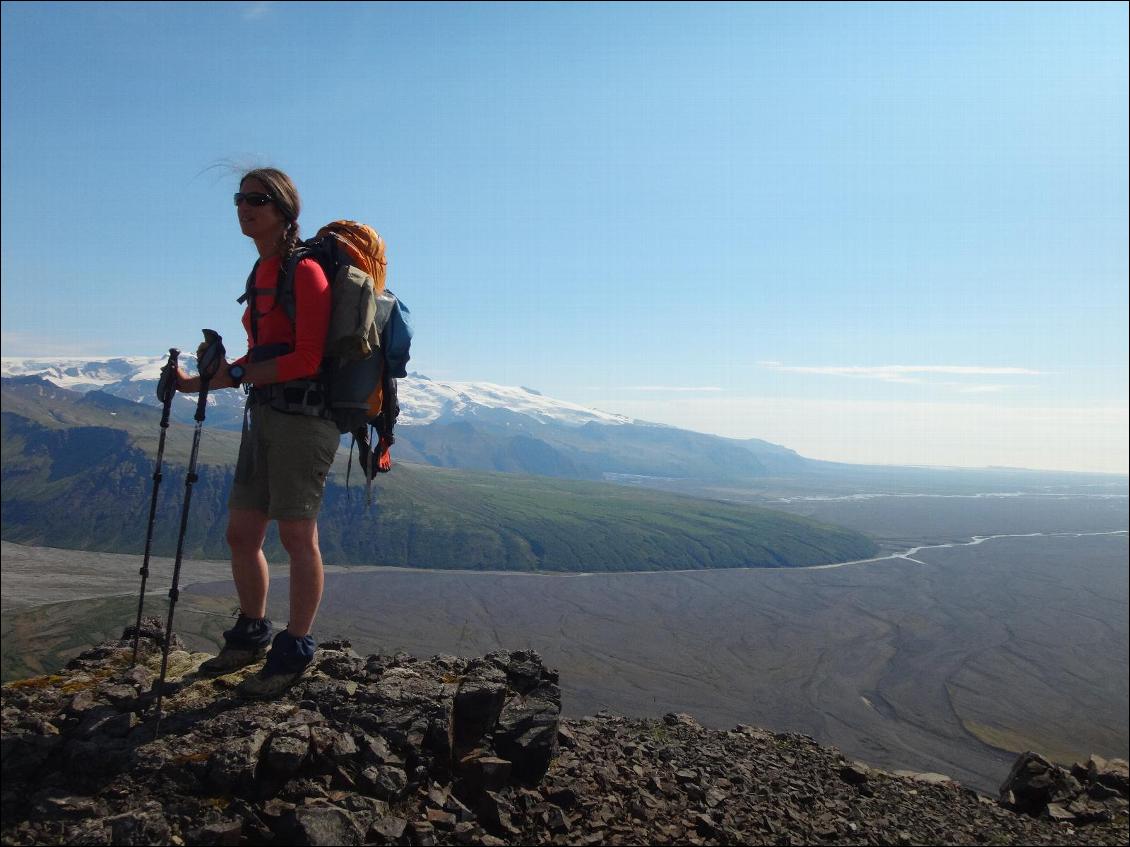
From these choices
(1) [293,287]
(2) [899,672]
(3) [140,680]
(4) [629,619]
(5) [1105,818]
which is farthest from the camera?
(4) [629,619]

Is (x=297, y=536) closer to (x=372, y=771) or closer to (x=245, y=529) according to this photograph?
(x=245, y=529)

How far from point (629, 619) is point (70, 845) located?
148 m

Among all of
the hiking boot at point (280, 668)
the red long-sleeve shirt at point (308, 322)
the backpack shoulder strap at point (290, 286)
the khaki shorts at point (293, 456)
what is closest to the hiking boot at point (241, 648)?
the hiking boot at point (280, 668)

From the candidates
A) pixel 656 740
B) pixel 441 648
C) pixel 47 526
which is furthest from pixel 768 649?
pixel 47 526

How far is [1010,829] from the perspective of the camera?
8875mm

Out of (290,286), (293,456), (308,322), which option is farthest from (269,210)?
(293,456)

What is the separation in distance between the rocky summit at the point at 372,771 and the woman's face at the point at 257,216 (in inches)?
145

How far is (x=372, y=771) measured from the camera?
15.8 ft

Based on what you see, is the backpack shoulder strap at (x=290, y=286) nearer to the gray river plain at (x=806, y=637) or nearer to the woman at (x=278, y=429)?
the woman at (x=278, y=429)

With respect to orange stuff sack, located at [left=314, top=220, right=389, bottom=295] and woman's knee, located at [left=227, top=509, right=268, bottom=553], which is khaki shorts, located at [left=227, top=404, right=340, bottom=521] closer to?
woman's knee, located at [left=227, top=509, right=268, bottom=553]

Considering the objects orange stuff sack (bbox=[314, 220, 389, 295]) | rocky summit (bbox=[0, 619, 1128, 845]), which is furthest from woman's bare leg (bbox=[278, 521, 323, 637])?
orange stuff sack (bbox=[314, 220, 389, 295])

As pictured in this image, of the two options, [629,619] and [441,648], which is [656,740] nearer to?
[441,648]

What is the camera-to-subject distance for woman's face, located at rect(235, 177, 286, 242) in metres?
5.29

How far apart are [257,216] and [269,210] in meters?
0.10
